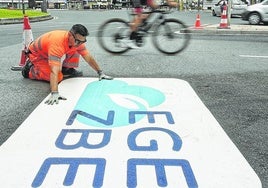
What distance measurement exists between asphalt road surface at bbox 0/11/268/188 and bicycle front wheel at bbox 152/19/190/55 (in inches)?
8.5

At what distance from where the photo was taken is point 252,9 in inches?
690

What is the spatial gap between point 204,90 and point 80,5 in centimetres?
5310

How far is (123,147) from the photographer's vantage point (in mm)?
3189

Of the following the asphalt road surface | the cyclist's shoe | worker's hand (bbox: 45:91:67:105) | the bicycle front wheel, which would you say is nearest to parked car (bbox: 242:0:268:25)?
the asphalt road surface

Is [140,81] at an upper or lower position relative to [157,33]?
lower

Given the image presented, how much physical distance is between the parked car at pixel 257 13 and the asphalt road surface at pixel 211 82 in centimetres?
815

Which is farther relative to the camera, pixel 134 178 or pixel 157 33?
pixel 157 33

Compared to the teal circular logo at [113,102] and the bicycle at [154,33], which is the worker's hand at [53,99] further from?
the bicycle at [154,33]

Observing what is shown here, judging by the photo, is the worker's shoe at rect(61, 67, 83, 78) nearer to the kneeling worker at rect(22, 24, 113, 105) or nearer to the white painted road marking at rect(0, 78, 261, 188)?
the kneeling worker at rect(22, 24, 113, 105)

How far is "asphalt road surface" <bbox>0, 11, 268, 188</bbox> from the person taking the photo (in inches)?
143

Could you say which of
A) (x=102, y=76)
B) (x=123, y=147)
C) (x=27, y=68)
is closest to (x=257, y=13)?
(x=102, y=76)

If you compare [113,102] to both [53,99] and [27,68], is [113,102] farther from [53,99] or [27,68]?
[27,68]

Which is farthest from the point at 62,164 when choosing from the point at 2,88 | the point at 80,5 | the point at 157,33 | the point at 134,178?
the point at 80,5

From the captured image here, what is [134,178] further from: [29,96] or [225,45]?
[225,45]
